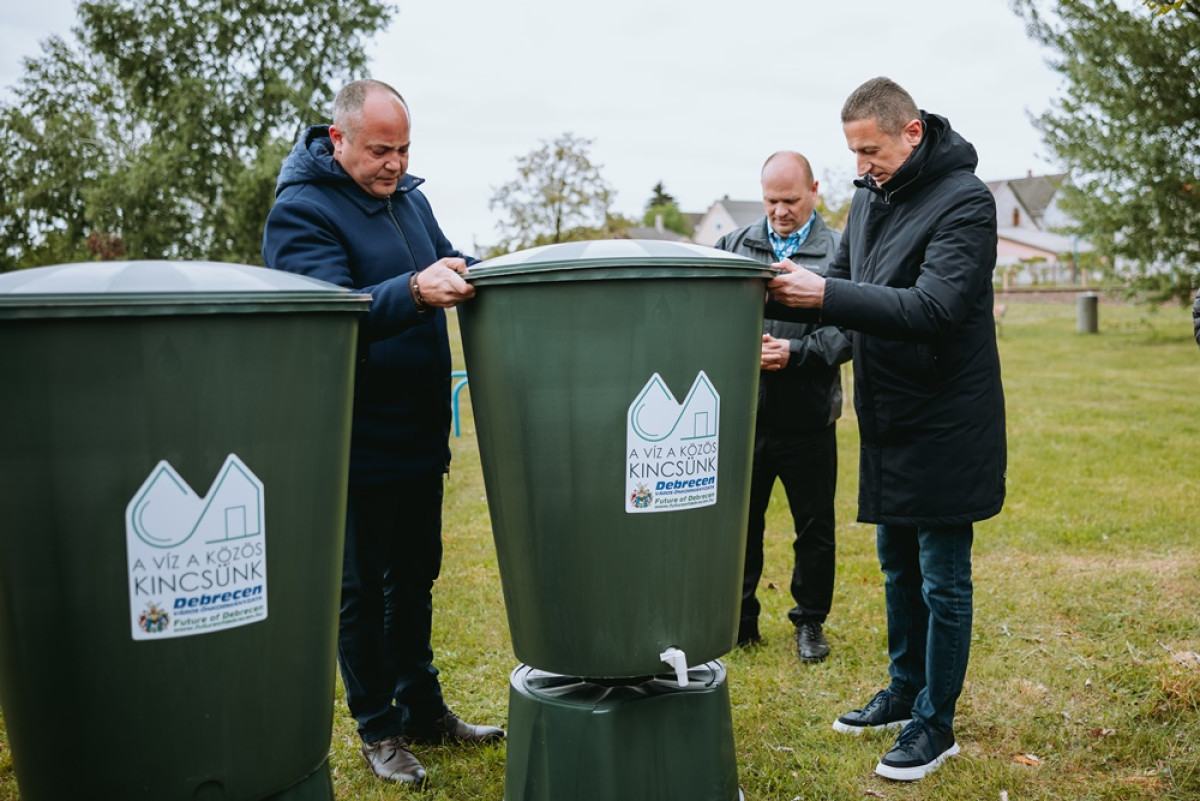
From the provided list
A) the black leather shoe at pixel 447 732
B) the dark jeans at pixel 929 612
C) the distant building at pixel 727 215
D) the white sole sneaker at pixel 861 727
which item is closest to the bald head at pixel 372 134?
the black leather shoe at pixel 447 732

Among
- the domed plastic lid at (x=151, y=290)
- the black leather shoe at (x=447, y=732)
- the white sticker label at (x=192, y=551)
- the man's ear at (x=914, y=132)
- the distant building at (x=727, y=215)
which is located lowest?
the black leather shoe at (x=447, y=732)

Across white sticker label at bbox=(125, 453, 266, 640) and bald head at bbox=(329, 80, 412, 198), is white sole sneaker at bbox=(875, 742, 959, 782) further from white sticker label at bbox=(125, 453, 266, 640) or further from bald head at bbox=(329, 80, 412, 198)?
bald head at bbox=(329, 80, 412, 198)

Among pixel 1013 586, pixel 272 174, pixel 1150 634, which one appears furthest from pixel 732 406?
pixel 272 174

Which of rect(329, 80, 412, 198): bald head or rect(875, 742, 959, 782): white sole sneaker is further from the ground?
rect(329, 80, 412, 198): bald head

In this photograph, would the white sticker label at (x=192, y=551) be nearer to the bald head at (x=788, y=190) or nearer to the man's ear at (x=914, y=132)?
the man's ear at (x=914, y=132)

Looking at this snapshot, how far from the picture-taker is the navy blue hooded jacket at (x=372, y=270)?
2.93m

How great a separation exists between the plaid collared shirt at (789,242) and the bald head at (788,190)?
22mm

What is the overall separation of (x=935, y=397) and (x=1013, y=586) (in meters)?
2.46

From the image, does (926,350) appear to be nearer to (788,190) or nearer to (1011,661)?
(788,190)

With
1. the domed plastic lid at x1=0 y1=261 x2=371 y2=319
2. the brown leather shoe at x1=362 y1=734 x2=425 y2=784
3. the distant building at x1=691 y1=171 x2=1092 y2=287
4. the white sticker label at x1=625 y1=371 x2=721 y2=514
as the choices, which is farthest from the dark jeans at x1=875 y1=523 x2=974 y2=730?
the distant building at x1=691 y1=171 x2=1092 y2=287

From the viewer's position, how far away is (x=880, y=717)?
3.55 metres

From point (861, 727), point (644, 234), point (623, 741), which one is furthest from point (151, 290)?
point (644, 234)

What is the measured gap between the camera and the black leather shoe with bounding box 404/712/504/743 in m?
3.49

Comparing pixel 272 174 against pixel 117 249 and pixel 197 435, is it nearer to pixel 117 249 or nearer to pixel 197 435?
pixel 117 249
